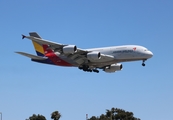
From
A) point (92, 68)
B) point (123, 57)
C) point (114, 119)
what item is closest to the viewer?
point (123, 57)

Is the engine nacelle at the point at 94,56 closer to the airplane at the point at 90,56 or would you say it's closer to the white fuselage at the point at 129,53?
the airplane at the point at 90,56

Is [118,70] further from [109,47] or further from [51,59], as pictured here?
[51,59]

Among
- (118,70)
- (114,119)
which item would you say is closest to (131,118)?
(114,119)

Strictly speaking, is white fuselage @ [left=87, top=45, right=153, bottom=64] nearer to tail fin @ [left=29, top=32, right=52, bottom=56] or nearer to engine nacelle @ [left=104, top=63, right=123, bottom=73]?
engine nacelle @ [left=104, top=63, right=123, bottom=73]

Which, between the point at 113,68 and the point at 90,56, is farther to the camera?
the point at 113,68

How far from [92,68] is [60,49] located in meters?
7.62

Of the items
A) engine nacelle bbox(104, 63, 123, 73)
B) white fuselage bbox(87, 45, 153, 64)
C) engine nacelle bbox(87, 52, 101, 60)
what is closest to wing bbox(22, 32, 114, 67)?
engine nacelle bbox(87, 52, 101, 60)

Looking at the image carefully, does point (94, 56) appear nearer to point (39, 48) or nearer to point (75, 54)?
point (75, 54)

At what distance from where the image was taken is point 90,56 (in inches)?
2795

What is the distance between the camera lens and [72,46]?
70250mm

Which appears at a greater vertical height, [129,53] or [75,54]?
[75,54]

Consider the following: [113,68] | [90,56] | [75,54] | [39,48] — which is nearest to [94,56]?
[90,56]

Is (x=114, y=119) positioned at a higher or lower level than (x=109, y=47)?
lower

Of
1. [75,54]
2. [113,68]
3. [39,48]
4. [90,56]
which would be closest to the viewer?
[90,56]
